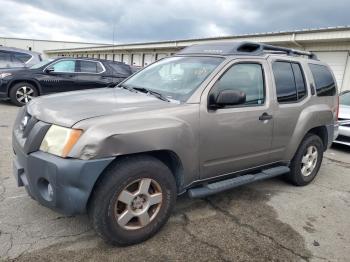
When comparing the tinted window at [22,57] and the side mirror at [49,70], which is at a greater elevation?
the tinted window at [22,57]

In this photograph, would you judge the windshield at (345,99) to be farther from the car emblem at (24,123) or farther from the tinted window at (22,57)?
the tinted window at (22,57)

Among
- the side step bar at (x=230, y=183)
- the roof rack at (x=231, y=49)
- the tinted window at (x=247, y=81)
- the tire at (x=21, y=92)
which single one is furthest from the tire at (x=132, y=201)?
the tire at (x=21, y=92)

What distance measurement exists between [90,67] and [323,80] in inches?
303

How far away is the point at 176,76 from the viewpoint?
3.83 meters

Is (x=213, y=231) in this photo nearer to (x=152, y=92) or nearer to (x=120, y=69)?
(x=152, y=92)

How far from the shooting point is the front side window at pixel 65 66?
10.5 meters

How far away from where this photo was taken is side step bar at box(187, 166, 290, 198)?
11.2 feet

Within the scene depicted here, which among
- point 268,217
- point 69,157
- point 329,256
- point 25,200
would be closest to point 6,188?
point 25,200

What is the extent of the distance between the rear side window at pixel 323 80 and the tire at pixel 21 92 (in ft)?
26.7

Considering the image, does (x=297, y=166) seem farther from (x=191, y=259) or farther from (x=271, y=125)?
(x=191, y=259)

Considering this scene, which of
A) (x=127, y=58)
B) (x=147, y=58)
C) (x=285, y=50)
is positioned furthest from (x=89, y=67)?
(x=127, y=58)

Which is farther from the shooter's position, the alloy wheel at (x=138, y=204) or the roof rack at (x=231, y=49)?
the roof rack at (x=231, y=49)

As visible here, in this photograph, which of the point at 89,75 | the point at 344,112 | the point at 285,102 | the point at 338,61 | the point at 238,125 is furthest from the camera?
the point at 338,61

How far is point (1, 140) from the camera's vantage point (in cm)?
618
